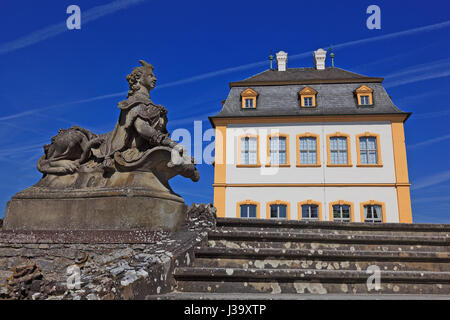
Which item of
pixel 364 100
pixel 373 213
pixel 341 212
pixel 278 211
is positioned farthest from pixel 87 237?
pixel 364 100

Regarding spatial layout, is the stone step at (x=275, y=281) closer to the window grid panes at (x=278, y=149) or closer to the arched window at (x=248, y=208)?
the arched window at (x=248, y=208)

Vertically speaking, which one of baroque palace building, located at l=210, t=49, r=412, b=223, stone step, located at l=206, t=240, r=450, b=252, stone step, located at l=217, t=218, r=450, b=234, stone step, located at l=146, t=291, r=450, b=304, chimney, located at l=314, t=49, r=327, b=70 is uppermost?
chimney, located at l=314, t=49, r=327, b=70

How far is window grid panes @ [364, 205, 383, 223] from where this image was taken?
22.0m

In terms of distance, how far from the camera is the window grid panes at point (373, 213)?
22.0 m

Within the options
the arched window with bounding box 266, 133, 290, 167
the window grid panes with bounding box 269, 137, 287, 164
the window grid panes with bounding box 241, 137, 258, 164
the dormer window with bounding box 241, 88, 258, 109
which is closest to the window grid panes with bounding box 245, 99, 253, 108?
the dormer window with bounding box 241, 88, 258, 109

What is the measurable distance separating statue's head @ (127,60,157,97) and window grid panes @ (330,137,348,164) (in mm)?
19787

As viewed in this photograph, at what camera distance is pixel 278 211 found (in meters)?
22.6

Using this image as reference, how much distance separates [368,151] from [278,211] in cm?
667

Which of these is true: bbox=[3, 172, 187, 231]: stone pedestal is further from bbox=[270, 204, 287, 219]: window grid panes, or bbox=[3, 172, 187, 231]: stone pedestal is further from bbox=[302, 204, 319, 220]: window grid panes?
bbox=[302, 204, 319, 220]: window grid panes

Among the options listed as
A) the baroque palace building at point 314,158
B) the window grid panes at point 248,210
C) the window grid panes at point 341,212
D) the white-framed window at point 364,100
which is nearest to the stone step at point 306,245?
the baroque palace building at point 314,158

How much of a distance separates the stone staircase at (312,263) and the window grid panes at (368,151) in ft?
63.0

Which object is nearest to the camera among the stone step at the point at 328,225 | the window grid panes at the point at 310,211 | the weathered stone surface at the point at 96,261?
the weathered stone surface at the point at 96,261

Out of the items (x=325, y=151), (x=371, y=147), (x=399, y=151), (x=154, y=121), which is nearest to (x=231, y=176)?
(x=325, y=151)
